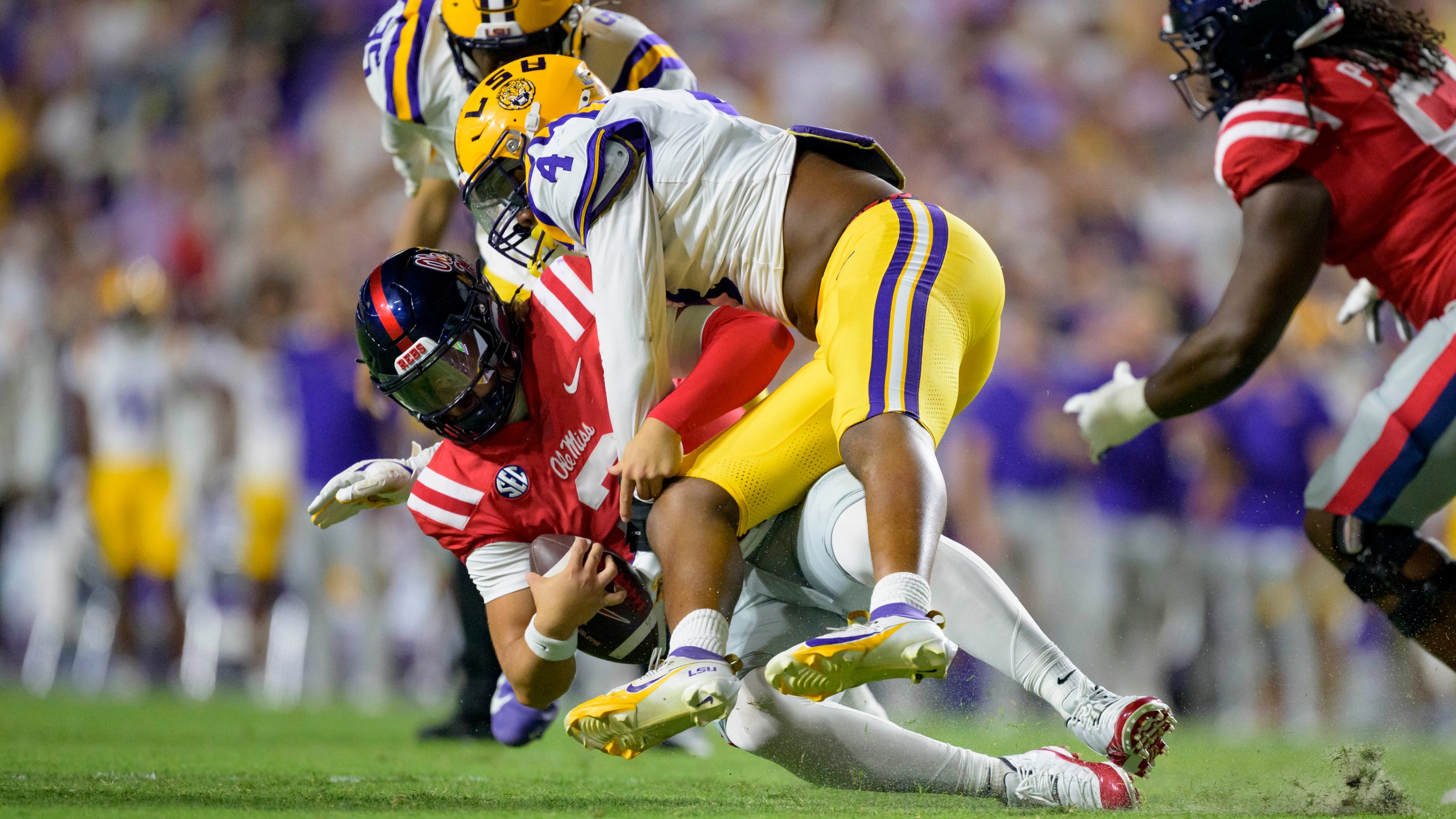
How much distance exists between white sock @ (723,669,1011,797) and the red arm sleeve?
0.56 metres

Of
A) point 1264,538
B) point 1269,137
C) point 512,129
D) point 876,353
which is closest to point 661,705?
point 876,353

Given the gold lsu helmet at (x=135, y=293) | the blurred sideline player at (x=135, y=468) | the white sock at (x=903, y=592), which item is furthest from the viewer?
the gold lsu helmet at (x=135, y=293)

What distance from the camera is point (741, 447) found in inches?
117

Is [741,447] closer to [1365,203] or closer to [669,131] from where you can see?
[669,131]

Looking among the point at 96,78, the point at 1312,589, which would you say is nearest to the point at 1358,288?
the point at 1312,589

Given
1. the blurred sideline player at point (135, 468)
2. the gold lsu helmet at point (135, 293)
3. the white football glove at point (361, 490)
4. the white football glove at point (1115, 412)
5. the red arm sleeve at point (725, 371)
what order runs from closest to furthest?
1. the red arm sleeve at point (725, 371)
2. the white football glove at point (361, 490)
3. the white football glove at point (1115, 412)
4. the blurred sideline player at point (135, 468)
5. the gold lsu helmet at point (135, 293)

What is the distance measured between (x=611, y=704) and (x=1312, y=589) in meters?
5.08

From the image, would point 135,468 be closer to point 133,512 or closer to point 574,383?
point 133,512

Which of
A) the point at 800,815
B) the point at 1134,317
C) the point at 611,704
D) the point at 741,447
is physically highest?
the point at 741,447

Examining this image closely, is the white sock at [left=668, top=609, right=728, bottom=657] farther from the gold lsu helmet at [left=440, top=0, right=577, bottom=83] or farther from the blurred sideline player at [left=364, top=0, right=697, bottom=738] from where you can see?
the gold lsu helmet at [left=440, top=0, right=577, bottom=83]

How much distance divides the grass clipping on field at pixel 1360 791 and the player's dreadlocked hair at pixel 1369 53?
58.1 inches

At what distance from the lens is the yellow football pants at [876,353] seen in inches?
108

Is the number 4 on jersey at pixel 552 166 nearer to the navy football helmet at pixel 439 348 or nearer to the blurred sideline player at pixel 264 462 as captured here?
the navy football helmet at pixel 439 348

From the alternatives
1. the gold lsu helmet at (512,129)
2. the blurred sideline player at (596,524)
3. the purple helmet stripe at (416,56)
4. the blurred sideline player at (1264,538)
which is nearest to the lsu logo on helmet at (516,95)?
the gold lsu helmet at (512,129)
